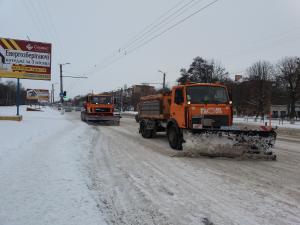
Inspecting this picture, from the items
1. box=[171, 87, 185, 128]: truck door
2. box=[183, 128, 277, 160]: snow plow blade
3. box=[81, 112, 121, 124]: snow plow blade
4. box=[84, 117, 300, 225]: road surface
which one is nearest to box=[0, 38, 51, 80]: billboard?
box=[81, 112, 121, 124]: snow plow blade

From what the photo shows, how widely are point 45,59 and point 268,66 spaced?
2382 inches

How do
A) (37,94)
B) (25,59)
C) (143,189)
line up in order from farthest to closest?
(37,94)
(25,59)
(143,189)

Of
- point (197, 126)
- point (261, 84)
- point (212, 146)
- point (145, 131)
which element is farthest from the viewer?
point (261, 84)

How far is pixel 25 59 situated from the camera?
93.9ft

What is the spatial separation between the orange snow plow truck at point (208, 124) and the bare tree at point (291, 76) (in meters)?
59.7

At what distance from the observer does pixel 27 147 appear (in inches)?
490

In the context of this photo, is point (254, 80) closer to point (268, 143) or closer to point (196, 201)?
point (268, 143)

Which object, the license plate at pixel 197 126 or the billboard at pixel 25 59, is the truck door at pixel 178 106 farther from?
the billboard at pixel 25 59

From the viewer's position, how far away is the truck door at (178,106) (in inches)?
535

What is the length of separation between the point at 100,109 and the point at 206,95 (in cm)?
1967

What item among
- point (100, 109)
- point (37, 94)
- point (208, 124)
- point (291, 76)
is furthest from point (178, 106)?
point (37, 94)

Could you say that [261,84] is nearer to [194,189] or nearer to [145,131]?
[145,131]

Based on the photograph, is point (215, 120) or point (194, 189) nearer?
point (194, 189)

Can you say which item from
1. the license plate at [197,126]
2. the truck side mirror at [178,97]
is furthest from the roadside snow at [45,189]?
the truck side mirror at [178,97]
